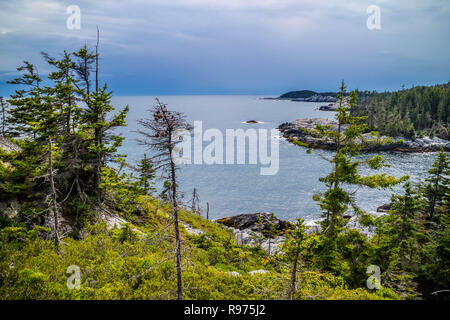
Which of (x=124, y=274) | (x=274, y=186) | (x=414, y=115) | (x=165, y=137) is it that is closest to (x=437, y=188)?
(x=274, y=186)

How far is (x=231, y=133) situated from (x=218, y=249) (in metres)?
84.2

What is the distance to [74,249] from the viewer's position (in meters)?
13.5

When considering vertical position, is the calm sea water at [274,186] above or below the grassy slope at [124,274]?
below

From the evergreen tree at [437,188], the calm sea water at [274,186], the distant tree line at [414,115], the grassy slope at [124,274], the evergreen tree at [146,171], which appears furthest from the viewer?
the distant tree line at [414,115]

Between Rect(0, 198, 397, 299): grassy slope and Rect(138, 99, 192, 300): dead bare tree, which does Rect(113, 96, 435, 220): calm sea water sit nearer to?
Rect(0, 198, 397, 299): grassy slope

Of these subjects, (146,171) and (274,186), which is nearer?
(146,171)

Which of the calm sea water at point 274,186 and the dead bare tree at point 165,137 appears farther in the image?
the calm sea water at point 274,186

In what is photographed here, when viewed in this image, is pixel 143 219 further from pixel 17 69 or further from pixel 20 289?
pixel 17 69

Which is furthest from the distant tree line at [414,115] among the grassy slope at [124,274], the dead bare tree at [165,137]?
the dead bare tree at [165,137]

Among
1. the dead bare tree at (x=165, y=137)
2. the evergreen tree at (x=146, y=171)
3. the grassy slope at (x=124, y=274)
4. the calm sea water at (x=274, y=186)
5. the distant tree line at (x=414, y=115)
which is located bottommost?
the calm sea water at (x=274, y=186)

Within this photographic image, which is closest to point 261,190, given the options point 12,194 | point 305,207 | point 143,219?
point 305,207

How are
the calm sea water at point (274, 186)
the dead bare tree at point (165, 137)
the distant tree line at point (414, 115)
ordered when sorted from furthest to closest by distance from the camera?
the distant tree line at point (414, 115), the calm sea water at point (274, 186), the dead bare tree at point (165, 137)

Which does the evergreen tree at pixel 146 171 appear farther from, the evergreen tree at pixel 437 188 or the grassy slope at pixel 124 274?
the evergreen tree at pixel 437 188

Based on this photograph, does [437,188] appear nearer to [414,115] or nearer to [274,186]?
[274,186]
